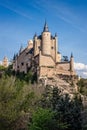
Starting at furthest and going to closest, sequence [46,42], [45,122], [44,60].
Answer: [46,42] → [44,60] → [45,122]

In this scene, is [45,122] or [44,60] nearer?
[45,122]

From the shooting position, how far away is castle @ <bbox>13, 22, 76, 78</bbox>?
7794 cm

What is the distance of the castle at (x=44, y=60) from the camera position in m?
77.9

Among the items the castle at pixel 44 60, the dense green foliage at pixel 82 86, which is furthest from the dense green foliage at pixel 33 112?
the dense green foliage at pixel 82 86

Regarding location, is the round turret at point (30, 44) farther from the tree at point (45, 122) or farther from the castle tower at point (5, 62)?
the tree at point (45, 122)

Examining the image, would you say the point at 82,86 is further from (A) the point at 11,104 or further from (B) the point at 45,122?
(B) the point at 45,122

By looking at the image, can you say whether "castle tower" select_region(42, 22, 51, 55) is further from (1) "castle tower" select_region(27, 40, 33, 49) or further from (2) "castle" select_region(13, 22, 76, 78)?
(1) "castle tower" select_region(27, 40, 33, 49)

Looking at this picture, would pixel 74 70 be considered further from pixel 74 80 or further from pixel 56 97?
pixel 56 97

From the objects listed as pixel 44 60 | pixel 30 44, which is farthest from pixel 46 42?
pixel 30 44

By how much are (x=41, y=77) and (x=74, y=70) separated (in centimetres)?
941

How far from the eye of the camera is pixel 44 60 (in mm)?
78438

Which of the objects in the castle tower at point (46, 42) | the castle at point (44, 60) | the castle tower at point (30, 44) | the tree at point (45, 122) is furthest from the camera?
the castle tower at point (30, 44)

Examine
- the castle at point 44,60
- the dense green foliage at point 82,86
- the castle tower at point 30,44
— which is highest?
the castle tower at point 30,44

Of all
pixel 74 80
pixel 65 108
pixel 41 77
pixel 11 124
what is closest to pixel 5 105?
pixel 11 124
